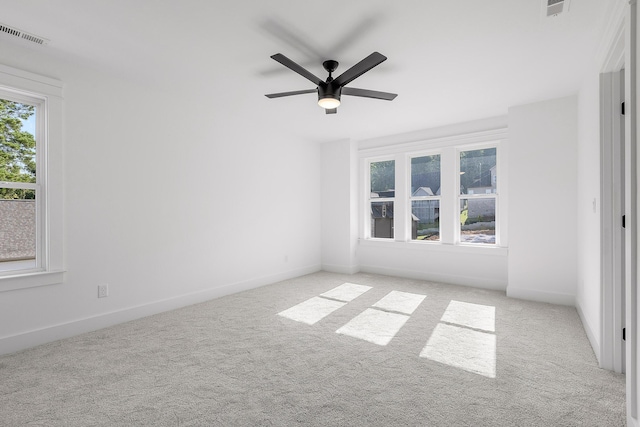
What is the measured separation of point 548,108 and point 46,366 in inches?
219

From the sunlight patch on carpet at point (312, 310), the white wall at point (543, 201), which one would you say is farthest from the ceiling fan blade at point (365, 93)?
the sunlight patch on carpet at point (312, 310)

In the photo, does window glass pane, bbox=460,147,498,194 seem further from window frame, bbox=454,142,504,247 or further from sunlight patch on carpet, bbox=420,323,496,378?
sunlight patch on carpet, bbox=420,323,496,378

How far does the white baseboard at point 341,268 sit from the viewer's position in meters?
5.60

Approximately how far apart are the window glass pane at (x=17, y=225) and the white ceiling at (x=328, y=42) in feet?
4.13

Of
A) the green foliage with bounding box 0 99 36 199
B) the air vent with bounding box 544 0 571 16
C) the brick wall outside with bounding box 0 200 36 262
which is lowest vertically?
the brick wall outside with bounding box 0 200 36 262

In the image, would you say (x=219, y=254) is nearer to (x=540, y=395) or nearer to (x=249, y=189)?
(x=249, y=189)

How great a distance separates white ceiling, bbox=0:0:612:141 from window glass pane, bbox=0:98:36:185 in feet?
1.82

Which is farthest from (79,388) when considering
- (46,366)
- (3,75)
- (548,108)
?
(548,108)

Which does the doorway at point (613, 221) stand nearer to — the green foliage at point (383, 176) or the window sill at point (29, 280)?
the green foliage at point (383, 176)

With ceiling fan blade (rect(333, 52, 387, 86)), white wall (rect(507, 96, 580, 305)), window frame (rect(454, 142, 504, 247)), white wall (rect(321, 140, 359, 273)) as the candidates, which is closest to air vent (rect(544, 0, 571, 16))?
ceiling fan blade (rect(333, 52, 387, 86))

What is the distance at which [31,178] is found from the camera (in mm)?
2758

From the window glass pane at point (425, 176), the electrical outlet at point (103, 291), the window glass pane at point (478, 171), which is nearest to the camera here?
the electrical outlet at point (103, 291)

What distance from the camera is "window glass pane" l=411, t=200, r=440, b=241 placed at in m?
5.15

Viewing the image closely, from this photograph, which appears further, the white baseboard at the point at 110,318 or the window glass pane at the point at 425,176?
the window glass pane at the point at 425,176
